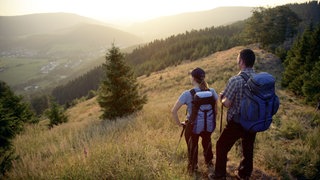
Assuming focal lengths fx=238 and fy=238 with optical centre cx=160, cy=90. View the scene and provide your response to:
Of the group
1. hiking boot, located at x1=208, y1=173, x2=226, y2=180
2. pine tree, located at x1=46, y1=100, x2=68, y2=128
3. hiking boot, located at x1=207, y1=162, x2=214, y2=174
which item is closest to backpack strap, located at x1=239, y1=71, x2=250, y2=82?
hiking boot, located at x1=208, y1=173, x2=226, y2=180

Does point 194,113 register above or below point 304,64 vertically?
above

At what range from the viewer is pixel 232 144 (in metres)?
4.04

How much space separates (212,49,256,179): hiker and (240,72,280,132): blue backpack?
100 mm

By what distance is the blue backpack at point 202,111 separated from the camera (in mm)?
4094

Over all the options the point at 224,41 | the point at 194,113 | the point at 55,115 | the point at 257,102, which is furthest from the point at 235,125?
the point at 224,41

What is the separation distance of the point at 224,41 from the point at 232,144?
262 feet

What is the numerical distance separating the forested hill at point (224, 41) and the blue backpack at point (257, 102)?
12.6m

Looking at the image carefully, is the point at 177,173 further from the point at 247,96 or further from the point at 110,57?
the point at 110,57

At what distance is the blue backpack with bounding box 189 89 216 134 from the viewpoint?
13.4 feet

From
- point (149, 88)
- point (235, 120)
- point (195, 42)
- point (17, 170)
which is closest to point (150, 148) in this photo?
point (235, 120)

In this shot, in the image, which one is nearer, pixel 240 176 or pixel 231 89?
pixel 231 89

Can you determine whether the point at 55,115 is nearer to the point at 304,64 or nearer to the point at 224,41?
the point at 304,64

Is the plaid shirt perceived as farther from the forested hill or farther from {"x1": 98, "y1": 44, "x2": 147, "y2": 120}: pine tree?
the forested hill

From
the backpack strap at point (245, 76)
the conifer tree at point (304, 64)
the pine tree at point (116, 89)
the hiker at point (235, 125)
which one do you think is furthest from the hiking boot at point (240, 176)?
the conifer tree at point (304, 64)
